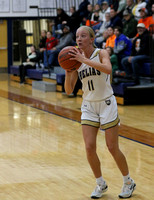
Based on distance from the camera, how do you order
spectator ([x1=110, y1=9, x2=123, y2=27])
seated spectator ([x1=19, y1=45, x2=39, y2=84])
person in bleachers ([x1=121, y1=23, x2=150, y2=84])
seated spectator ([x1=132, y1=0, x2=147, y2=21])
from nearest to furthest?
1. person in bleachers ([x1=121, y1=23, x2=150, y2=84])
2. seated spectator ([x1=132, y1=0, x2=147, y2=21])
3. spectator ([x1=110, y1=9, x2=123, y2=27])
4. seated spectator ([x1=19, y1=45, x2=39, y2=84])

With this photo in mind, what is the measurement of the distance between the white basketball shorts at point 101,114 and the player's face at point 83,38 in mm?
494

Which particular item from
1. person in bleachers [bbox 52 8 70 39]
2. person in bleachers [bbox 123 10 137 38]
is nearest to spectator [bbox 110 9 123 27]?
person in bleachers [bbox 123 10 137 38]

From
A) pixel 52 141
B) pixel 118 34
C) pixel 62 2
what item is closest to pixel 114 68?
pixel 118 34

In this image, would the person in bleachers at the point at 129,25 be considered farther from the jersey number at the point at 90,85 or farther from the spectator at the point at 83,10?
the jersey number at the point at 90,85

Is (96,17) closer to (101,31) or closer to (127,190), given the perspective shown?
(101,31)

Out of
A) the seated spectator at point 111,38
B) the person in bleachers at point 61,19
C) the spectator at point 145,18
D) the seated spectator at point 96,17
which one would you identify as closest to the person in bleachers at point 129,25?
the spectator at point 145,18

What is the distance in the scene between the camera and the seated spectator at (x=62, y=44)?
43.7ft

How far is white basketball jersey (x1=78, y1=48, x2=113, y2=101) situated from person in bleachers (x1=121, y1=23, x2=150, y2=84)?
20.2ft

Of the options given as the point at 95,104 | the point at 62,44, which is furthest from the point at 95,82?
the point at 62,44

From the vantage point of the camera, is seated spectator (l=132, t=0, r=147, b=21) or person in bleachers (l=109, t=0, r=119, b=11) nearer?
seated spectator (l=132, t=0, r=147, b=21)

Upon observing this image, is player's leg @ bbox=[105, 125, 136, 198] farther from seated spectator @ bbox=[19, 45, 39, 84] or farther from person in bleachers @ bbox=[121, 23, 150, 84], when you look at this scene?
seated spectator @ bbox=[19, 45, 39, 84]

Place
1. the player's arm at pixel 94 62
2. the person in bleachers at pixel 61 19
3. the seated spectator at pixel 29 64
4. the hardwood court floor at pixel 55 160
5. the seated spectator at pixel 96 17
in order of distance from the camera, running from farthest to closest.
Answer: the person in bleachers at pixel 61 19
the seated spectator at pixel 29 64
the seated spectator at pixel 96 17
the hardwood court floor at pixel 55 160
the player's arm at pixel 94 62

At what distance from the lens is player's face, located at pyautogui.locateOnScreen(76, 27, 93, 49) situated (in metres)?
3.78

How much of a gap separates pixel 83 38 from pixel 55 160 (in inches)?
76.8
